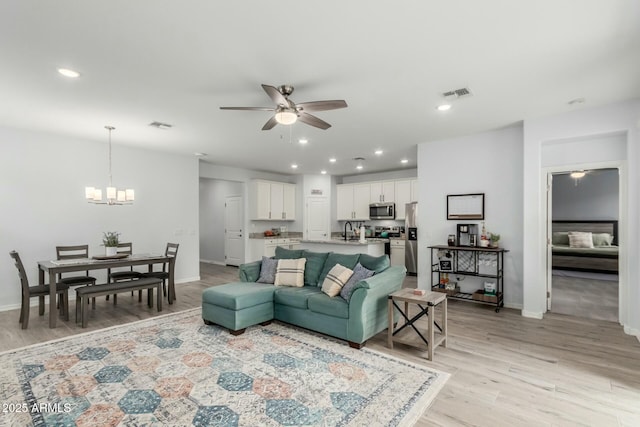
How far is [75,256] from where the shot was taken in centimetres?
484

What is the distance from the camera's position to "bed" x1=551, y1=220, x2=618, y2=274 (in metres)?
7.20

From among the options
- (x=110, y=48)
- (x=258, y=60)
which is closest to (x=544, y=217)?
(x=258, y=60)

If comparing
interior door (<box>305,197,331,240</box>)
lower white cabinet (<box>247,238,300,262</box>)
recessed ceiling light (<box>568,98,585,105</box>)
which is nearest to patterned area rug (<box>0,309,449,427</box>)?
recessed ceiling light (<box>568,98,585,105</box>)

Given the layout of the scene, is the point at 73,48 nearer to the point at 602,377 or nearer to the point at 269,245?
the point at 602,377

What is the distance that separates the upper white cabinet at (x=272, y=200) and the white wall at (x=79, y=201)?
5.95ft

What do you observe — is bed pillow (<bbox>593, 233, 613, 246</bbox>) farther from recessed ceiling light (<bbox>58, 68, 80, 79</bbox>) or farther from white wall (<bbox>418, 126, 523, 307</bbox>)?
recessed ceiling light (<bbox>58, 68, 80, 79</bbox>)

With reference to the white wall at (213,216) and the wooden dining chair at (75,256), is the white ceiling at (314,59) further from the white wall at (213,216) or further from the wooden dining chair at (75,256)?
the white wall at (213,216)

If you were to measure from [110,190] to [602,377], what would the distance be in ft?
19.8

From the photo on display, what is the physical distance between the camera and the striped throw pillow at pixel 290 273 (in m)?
4.22

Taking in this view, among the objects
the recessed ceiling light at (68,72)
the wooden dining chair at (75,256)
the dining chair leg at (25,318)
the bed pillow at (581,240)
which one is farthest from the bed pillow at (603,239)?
the dining chair leg at (25,318)

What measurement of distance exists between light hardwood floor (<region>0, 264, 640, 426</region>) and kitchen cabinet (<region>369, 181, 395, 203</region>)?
13.3 ft

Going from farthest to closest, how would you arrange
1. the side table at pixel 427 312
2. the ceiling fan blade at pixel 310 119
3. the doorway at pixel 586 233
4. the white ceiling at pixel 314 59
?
the doorway at pixel 586 233, the ceiling fan blade at pixel 310 119, the side table at pixel 427 312, the white ceiling at pixel 314 59

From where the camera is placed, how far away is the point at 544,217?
4.48 metres

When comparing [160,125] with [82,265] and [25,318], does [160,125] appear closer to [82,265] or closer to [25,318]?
[82,265]
